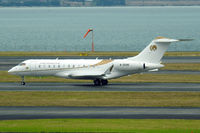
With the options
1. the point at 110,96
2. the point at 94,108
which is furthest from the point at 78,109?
the point at 110,96

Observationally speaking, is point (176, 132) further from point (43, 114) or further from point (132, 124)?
point (43, 114)

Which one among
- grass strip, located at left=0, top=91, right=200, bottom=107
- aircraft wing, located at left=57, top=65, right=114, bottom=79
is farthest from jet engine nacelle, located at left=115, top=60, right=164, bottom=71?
grass strip, located at left=0, top=91, right=200, bottom=107

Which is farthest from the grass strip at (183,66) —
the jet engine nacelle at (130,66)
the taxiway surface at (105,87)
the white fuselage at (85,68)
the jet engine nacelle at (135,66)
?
the jet engine nacelle at (130,66)

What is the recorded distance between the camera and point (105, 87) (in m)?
57.9

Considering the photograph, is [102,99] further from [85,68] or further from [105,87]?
[85,68]

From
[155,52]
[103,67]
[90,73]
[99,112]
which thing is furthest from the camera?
[103,67]

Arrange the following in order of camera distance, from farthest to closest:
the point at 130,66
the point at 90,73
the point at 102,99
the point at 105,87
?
the point at 90,73, the point at 130,66, the point at 105,87, the point at 102,99

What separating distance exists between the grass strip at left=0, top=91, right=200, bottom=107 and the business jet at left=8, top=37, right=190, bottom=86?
6.51 metres

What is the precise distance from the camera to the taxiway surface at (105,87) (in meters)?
56.0

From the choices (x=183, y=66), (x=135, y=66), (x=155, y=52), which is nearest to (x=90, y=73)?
(x=135, y=66)

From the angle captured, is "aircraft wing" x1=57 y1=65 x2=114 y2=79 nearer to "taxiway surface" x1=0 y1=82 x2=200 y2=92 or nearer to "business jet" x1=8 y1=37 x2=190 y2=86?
"business jet" x1=8 y1=37 x2=190 y2=86

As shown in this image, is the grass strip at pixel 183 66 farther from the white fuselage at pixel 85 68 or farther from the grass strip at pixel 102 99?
the grass strip at pixel 102 99

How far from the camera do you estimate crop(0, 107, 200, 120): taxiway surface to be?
3975 centimetres

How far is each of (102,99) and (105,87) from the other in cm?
929
